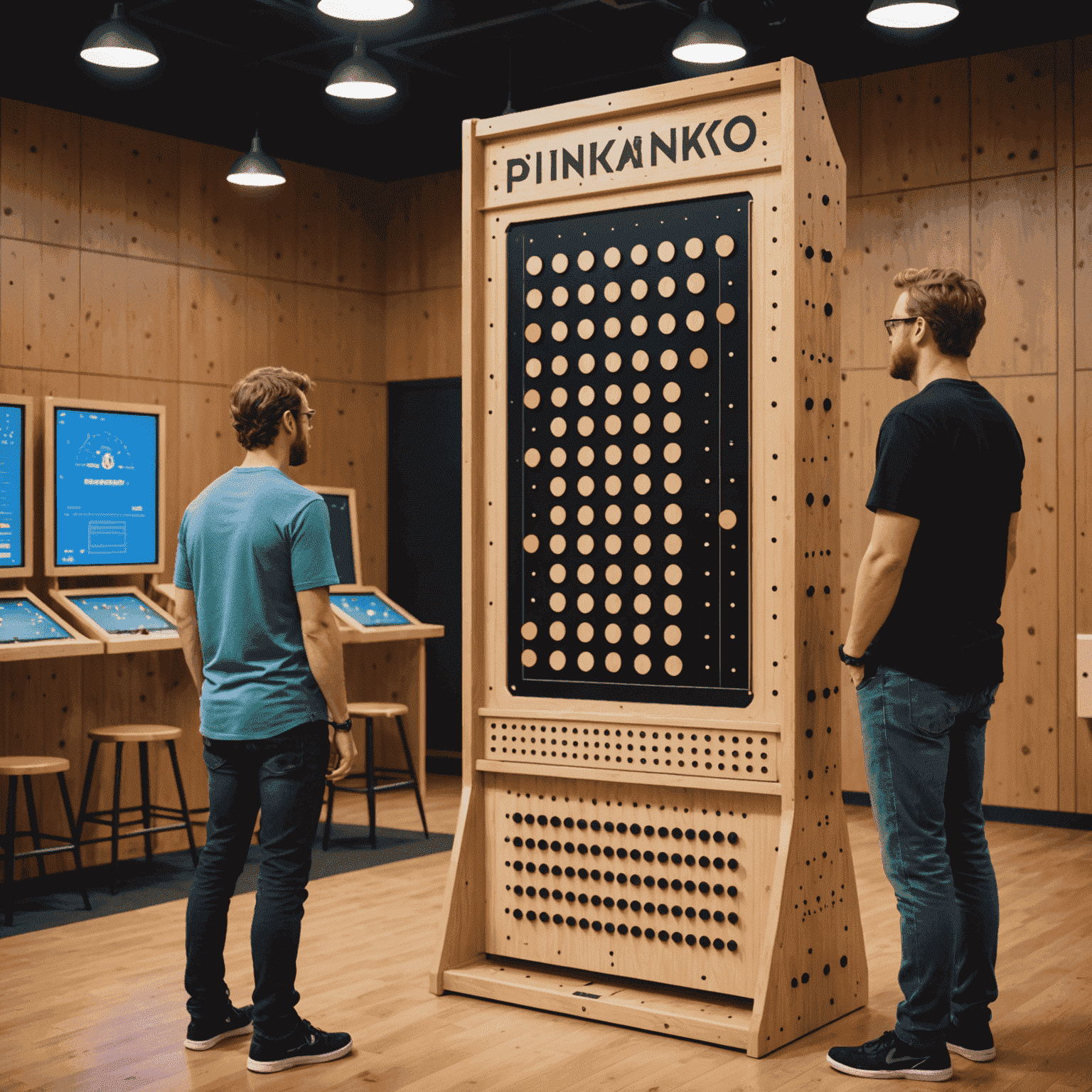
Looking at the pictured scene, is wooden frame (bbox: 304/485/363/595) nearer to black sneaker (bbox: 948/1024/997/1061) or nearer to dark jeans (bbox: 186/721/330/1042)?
dark jeans (bbox: 186/721/330/1042)

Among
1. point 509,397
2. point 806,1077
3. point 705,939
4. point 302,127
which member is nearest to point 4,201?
point 302,127

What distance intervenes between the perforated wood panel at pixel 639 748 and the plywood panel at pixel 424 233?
488cm

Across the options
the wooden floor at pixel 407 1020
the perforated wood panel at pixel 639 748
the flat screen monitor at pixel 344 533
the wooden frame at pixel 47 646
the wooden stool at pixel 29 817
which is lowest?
the wooden floor at pixel 407 1020

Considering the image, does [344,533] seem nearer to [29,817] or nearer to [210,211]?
[210,211]

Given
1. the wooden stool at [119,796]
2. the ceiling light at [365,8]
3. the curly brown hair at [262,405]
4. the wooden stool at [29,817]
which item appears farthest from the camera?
the wooden stool at [119,796]

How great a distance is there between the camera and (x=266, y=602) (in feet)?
10.6

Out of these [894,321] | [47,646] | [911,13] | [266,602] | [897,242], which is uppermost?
[911,13]

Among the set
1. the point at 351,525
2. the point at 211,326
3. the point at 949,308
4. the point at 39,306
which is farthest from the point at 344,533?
the point at 949,308

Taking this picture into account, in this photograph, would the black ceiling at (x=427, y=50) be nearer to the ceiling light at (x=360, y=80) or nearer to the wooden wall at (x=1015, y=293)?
the wooden wall at (x=1015, y=293)

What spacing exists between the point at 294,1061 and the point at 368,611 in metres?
3.79

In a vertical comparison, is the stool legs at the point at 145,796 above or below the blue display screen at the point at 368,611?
below

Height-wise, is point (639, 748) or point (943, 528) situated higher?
point (943, 528)

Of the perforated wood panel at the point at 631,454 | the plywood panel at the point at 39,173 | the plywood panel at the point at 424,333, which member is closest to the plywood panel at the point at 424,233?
the plywood panel at the point at 424,333

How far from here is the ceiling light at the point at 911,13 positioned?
509cm
